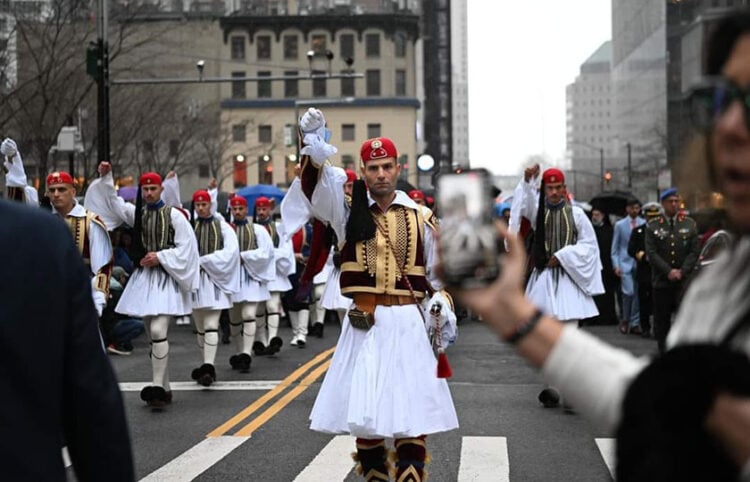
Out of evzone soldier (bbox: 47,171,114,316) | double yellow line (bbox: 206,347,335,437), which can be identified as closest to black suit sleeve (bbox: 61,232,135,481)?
double yellow line (bbox: 206,347,335,437)

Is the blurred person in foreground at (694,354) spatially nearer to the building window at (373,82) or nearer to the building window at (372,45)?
the building window at (373,82)

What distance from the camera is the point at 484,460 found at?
925 centimetres

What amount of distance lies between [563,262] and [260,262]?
20.2 feet

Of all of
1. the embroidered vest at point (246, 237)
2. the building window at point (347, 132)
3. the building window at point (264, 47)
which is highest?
the building window at point (264, 47)

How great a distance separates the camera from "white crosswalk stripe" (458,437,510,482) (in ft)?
28.3

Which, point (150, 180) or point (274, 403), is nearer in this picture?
point (150, 180)

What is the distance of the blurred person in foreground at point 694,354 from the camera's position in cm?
192

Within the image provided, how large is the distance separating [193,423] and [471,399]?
9.75 feet

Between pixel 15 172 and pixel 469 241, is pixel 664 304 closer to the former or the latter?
pixel 15 172

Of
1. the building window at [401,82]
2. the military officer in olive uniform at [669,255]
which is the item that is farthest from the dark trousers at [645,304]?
the building window at [401,82]

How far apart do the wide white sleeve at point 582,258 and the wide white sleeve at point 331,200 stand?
510 cm

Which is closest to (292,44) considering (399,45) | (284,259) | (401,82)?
(399,45)

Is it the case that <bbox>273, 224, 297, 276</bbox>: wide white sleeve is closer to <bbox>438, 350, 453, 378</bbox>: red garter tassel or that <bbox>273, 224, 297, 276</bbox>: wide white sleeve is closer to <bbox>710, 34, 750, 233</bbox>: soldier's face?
<bbox>438, 350, 453, 378</bbox>: red garter tassel

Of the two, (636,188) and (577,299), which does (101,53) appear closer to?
(577,299)
